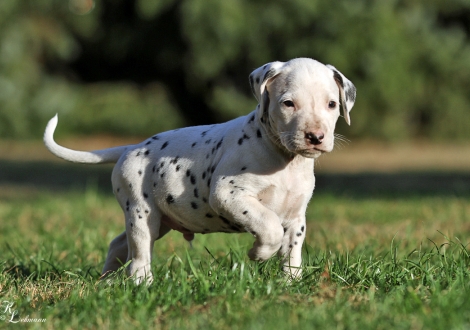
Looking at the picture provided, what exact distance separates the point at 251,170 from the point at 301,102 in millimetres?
503

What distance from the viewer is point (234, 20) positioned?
61.7ft

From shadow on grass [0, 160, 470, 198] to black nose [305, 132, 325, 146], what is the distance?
714cm

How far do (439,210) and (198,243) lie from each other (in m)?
3.24

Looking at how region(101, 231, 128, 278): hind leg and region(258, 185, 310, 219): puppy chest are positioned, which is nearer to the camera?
region(258, 185, 310, 219): puppy chest

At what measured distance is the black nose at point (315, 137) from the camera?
13.5 feet

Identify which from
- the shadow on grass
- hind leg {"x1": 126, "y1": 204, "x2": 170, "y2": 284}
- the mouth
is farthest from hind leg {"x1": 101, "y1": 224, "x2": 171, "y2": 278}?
the shadow on grass

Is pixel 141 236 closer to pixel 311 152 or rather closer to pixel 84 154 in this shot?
pixel 84 154

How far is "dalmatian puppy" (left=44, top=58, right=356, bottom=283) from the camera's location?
4.26 meters

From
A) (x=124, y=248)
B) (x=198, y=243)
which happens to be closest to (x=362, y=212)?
(x=198, y=243)

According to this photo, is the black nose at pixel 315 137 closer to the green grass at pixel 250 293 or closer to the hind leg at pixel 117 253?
the green grass at pixel 250 293

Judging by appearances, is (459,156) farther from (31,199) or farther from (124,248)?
(124,248)

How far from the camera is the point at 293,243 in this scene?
4586 millimetres
